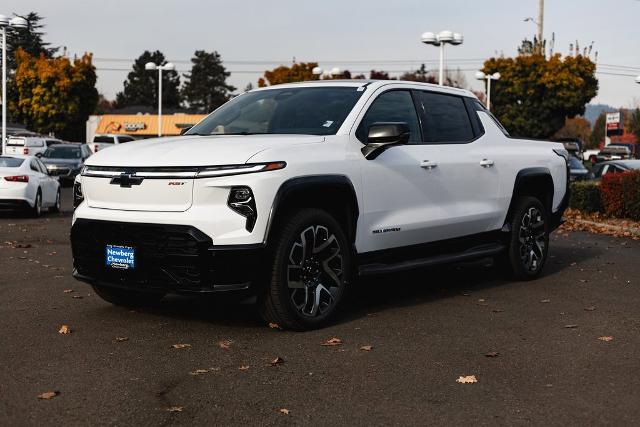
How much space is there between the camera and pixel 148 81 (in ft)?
453

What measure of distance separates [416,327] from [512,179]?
2785 millimetres

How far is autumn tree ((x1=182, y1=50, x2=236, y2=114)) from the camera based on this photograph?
134125mm

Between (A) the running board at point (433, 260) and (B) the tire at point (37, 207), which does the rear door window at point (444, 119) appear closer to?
(A) the running board at point (433, 260)

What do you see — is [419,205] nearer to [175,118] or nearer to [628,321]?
[628,321]

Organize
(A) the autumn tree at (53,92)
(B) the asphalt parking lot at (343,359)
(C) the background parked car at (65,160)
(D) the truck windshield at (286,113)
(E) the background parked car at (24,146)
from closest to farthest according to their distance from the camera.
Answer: (B) the asphalt parking lot at (343,359)
(D) the truck windshield at (286,113)
(C) the background parked car at (65,160)
(E) the background parked car at (24,146)
(A) the autumn tree at (53,92)

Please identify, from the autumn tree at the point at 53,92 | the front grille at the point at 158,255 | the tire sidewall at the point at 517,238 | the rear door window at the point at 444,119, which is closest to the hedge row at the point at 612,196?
the tire sidewall at the point at 517,238

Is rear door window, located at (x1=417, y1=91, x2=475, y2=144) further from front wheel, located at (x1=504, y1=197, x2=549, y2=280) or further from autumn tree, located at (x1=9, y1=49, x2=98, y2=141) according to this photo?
autumn tree, located at (x1=9, y1=49, x2=98, y2=141)

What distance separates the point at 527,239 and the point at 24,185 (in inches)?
461

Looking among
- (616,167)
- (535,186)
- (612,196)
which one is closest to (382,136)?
(535,186)

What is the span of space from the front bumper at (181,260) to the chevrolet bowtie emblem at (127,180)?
28cm

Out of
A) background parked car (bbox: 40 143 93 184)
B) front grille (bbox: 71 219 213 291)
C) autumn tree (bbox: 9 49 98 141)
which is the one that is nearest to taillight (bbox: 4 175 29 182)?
front grille (bbox: 71 219 213 291)

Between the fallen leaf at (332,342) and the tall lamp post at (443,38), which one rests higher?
the tall lamp post at (443,38)

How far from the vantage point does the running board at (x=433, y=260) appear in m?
7.27

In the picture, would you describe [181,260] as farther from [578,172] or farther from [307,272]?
[578,172]
